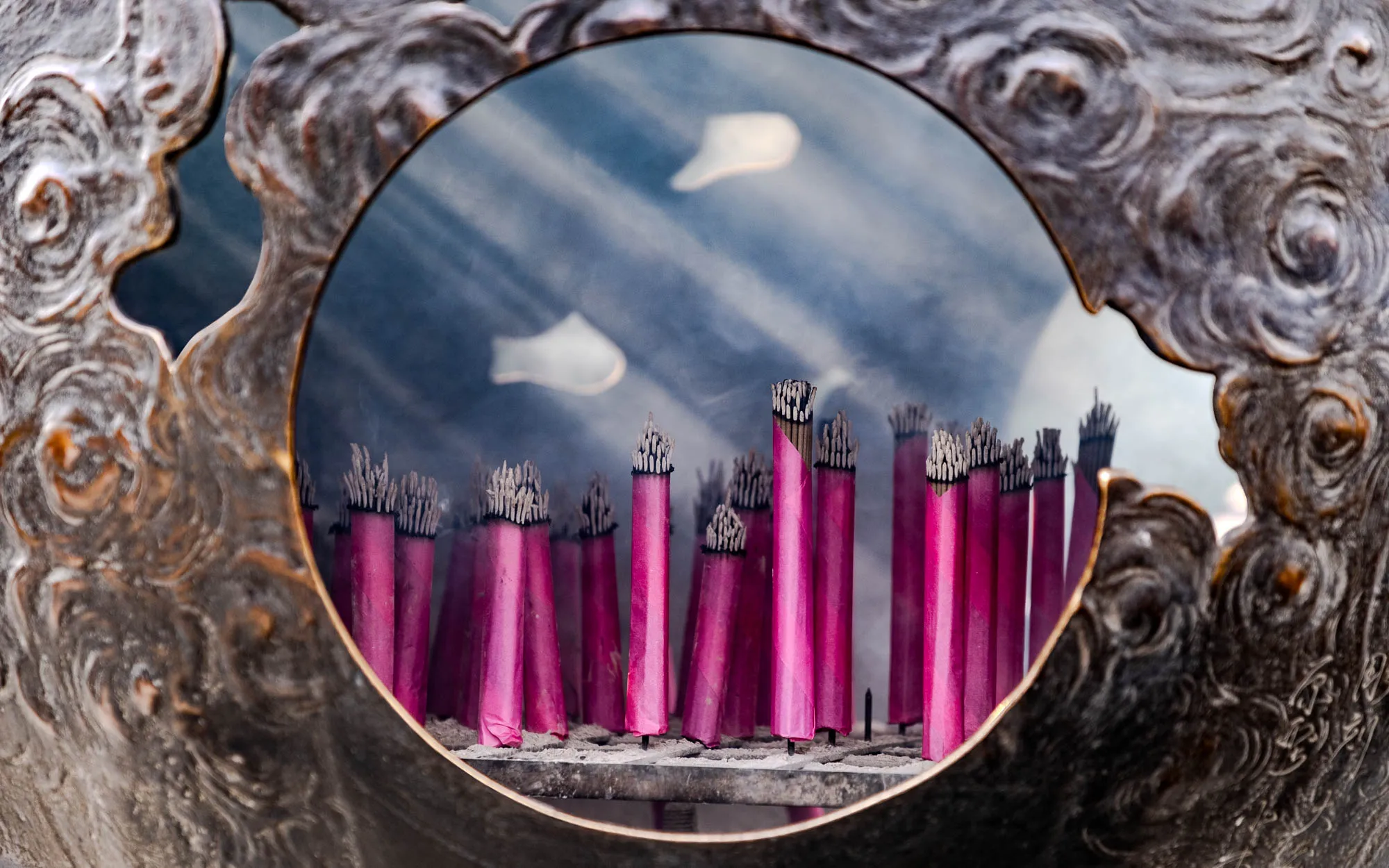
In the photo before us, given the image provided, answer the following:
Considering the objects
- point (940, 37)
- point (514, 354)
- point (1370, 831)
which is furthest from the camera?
point (1370, 831)

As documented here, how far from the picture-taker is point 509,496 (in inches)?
46.9

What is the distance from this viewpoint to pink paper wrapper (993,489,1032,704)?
116cm

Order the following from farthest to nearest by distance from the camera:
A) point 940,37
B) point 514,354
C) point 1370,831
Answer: point 1370,831, point 514,354, point 940,37

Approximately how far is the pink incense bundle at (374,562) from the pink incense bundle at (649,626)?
0.25 meters

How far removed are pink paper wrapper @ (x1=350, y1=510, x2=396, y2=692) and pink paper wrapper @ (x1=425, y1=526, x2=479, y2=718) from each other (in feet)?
0.16

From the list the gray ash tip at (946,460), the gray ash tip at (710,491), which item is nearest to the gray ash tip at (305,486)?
the gray ash tip at (710,491)

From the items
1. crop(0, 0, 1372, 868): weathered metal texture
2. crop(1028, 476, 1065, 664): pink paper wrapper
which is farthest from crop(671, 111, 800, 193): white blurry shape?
crop(1028, 476, 1065, 664): pink paper wrapper

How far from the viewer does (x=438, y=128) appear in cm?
107

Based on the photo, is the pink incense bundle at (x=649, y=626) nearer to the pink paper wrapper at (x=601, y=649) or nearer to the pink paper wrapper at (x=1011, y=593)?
the pink paper wrapper at (x=601, y=649)

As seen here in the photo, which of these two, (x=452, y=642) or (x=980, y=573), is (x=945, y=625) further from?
(x=452, y=642)

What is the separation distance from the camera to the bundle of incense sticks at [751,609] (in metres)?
1.21

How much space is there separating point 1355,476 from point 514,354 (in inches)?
32.6

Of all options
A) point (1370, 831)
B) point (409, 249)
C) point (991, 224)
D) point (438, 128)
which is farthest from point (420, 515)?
point (1370, 831)

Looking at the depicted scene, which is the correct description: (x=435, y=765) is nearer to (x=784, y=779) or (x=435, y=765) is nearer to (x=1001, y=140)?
(x=784, y=779)
